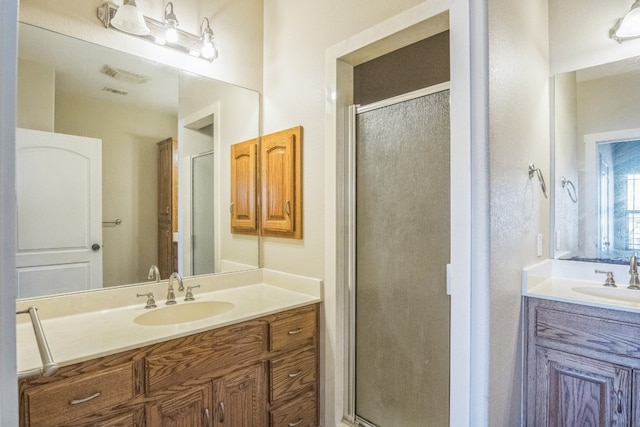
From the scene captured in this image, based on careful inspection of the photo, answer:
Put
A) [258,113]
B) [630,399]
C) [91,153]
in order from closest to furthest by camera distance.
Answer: [630,399], [91,153], [258,113]

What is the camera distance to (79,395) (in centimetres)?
114

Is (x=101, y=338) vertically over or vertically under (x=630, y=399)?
over

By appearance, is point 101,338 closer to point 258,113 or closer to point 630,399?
point 258,113

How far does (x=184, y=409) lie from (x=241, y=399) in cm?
26

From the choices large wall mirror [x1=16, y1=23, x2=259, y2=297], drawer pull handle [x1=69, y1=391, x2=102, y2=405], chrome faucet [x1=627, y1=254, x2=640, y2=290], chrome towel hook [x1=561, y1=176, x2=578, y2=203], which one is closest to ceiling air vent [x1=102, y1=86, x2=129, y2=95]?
large wall mirror [x1=16, y1=23, x2=259, y2=297]

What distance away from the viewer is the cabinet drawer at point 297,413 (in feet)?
5.61

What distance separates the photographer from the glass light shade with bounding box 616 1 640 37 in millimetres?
1694

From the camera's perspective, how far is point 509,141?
1.52 m

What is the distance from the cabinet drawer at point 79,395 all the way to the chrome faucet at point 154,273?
0.65 metres

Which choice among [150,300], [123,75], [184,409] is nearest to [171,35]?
[123,75]

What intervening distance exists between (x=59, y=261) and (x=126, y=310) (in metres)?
0.37

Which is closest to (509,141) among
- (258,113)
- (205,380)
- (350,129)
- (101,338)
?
(350,129)

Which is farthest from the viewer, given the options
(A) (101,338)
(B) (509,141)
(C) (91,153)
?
(C) (91,153)

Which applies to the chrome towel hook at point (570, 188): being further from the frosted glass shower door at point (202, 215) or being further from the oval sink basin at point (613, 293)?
the frosted glass shower door at point (202, 215)
